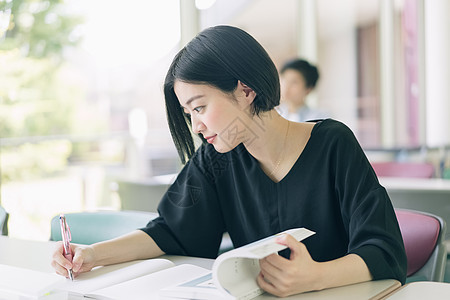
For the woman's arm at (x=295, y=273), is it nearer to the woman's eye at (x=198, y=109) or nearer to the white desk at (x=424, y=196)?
the woman's eye at (x=198, y=109)

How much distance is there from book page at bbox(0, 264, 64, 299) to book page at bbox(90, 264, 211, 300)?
3.2 inches

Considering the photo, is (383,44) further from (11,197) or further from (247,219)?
(247,219)

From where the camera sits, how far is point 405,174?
133 inches

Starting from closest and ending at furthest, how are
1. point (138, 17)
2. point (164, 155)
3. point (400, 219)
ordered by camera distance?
1. point (400, 219)
2. point (138, 17)
3. point (164, 155)

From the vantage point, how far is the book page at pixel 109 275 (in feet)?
3.69


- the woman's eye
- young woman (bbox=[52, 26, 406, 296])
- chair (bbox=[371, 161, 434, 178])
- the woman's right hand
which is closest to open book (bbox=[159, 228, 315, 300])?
young woman (bbox=[52, 26, 406, 296])

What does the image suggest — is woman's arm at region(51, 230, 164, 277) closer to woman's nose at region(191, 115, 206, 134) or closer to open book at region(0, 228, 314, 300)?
open book at region(0, 228, 314, 300)

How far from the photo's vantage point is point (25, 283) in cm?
108

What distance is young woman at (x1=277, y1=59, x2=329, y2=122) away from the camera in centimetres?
383

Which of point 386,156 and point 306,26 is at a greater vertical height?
point 306,26

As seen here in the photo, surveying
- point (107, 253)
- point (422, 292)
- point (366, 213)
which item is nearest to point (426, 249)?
point (366, 213)

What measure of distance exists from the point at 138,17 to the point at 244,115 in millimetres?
2843

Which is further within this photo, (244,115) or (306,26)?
(306,26)

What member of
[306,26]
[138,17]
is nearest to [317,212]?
[138,17]
